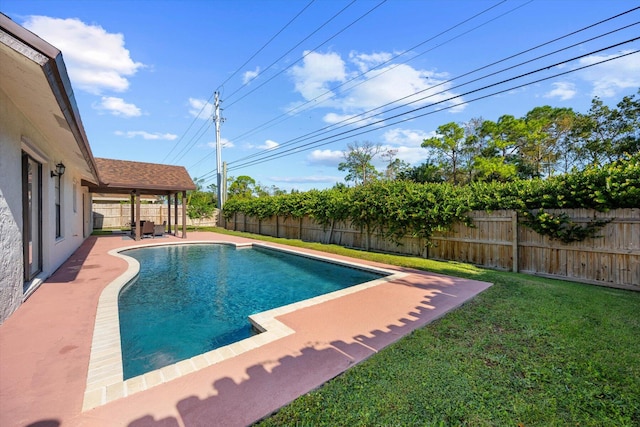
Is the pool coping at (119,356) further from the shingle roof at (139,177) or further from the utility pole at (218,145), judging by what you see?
the utility pole at (218,145)

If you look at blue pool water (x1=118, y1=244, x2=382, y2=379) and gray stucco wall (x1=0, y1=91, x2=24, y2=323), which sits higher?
gray stucco wall (x1=0, y1=91, x2=24, y2=323)

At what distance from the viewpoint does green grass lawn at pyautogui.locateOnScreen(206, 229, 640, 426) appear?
233cm

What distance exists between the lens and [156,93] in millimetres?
17453

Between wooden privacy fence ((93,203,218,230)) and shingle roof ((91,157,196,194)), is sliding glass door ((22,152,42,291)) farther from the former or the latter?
wooden privacy fence ((93,203,218,230))

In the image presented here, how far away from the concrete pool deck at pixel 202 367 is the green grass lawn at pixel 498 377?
11.3 inches

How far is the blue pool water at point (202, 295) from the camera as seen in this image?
4.44 metres

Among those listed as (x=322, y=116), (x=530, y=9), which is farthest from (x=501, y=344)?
(x=322, y=116)

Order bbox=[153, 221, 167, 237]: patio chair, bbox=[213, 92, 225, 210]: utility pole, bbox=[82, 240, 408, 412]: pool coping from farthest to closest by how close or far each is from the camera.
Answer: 1. bbox=[213, 92, 225, 210]: utility pole
2. bbox=[153, 221, 167, 237]: patio chair
3. bbox=[82, 240, 408, 412]: pool coping

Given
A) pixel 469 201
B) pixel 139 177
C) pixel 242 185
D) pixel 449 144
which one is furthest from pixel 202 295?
pixel 242 185

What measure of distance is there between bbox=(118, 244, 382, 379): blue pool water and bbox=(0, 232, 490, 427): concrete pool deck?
725 millimetres

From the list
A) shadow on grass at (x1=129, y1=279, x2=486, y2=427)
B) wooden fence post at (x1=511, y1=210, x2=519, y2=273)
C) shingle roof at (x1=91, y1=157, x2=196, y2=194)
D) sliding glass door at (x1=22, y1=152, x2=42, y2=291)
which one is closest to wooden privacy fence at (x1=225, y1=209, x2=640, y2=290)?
wooden fence post at (x1=511, y1=210, x2=519, y2=273)

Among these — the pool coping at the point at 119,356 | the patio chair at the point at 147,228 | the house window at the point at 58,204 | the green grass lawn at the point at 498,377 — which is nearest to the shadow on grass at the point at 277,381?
the green grass lawn at the point at 498,377

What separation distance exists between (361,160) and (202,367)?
40.2 metres

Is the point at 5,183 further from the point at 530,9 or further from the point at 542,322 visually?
the point at 530,9
